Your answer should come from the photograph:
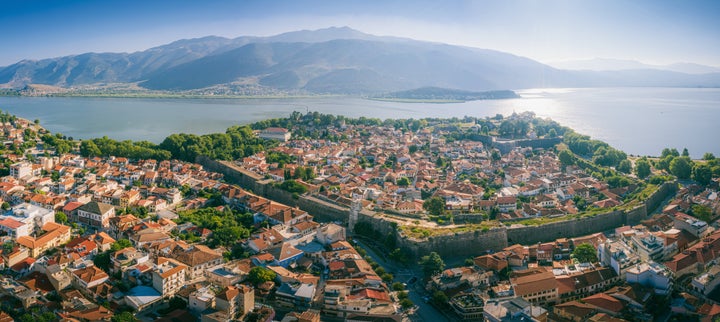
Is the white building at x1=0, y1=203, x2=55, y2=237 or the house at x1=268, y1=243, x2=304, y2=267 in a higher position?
the white building at x1=0, y1=203, x2=55, y2=237

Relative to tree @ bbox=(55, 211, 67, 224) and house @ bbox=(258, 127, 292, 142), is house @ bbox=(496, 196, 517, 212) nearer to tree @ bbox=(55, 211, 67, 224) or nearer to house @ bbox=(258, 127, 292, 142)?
tree @ bbox=(55, 211, 67, 224)

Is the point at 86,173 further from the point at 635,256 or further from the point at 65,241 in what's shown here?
the point at 635,256

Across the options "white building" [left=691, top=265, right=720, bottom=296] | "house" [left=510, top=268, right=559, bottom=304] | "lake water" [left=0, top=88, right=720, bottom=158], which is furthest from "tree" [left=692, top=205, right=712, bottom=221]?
"lake water" [left=0, top=88, right=720, bottom=158]

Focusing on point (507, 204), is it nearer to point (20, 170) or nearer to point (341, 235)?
point (341, 235)

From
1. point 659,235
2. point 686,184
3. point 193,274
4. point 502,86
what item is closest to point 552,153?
point 686,184

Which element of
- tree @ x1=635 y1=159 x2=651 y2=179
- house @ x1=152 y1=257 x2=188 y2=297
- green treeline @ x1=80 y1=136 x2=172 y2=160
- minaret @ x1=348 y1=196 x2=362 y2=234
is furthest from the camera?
green treeline @ x1=80 y1=136 x2=172 y2=160

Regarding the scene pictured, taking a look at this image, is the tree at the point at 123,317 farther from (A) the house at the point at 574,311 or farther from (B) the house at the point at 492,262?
(A) the house at the point at 574,311

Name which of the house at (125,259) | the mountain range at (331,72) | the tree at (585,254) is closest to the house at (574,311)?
the tree at (585,254)
